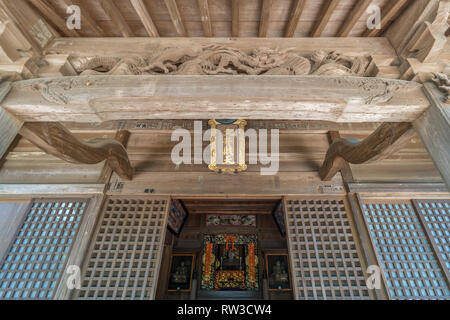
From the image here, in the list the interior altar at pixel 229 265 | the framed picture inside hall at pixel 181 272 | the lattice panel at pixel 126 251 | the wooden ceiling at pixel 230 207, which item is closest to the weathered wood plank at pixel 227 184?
the lattice panel at pixel 126 251

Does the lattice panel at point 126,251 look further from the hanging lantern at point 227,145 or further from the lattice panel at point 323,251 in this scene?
the lattice panel at point 323,251

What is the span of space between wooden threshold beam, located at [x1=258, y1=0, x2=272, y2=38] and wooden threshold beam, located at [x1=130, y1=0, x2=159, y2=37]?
1.34 m

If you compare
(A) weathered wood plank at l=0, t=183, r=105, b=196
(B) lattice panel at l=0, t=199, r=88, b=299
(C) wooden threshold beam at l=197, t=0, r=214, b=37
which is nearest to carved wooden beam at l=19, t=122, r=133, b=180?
(A) weathered wood plank at l=0, t=183, r=105, b=196

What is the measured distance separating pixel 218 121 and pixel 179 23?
58.8 inches

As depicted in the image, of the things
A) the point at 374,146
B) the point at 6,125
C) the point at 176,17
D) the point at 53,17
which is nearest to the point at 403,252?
the point at 374,146

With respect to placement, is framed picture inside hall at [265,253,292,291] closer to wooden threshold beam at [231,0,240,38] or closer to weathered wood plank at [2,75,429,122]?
weathered wood plank at [2,75,429,122]

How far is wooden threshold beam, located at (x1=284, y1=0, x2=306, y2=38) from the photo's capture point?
7.79 feet

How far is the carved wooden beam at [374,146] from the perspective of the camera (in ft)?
7.86

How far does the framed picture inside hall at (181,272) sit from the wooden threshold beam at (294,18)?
6275 millimetres

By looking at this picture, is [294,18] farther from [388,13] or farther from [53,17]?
[53,17]

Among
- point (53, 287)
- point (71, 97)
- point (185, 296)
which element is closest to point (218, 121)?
point (71, 97)

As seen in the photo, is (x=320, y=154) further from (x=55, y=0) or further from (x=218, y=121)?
(x=55, y=0)

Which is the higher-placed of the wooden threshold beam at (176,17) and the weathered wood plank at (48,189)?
the wooden threshold beam at (176,17)

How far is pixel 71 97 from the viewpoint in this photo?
2146 millimetres
